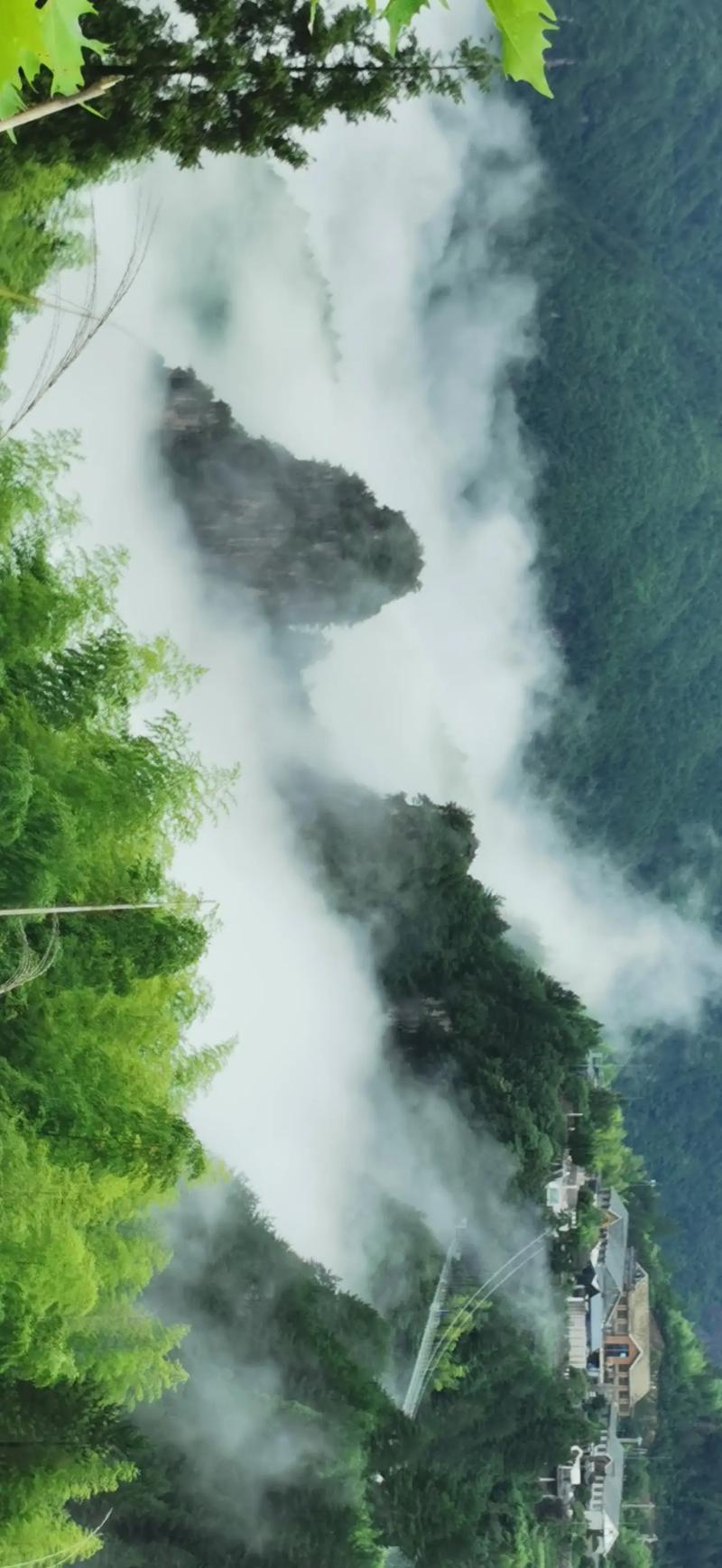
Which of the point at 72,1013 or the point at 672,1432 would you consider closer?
the point at 72,1013

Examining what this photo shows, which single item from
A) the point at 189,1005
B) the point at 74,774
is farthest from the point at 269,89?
the point at 189,1005

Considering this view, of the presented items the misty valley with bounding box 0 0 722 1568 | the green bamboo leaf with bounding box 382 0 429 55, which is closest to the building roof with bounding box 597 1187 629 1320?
the misty valley with bounding box 0 0 722 1568

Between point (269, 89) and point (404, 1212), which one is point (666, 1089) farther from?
point (269, 89)

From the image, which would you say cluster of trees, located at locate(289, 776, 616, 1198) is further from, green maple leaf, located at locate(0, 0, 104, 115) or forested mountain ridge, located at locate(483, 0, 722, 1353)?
green maple leaf, located at locate(0, 0, 104, 115)

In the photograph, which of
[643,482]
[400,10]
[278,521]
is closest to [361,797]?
[278,521]

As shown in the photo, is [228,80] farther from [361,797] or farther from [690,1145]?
[690,1145]

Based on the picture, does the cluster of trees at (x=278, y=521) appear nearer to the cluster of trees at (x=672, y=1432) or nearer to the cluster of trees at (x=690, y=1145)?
the cluster of trees at (x=690, y=1145)

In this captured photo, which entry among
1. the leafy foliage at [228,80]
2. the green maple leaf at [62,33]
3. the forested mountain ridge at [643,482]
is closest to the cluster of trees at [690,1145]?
the forested mountain ridge at [643,482]
